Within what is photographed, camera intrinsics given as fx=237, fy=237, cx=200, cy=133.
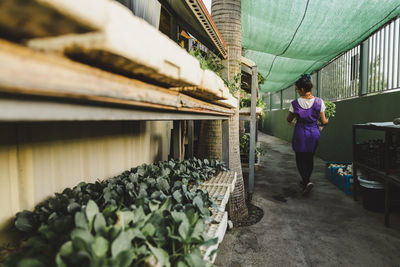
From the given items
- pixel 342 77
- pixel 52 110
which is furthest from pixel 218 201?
pixel 342 77

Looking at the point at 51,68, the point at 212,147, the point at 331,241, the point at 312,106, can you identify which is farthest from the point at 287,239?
the point at 51,68

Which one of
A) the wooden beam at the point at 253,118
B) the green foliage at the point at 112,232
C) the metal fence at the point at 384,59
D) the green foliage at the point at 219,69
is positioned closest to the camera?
the green foliage at the point at 112,232

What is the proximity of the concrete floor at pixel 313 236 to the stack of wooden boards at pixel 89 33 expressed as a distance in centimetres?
196

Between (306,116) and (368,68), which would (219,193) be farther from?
(368,68)

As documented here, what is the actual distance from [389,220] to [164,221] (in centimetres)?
290

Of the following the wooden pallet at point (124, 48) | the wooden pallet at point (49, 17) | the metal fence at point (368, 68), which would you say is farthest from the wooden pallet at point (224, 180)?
the metal fence at point (368, 68)

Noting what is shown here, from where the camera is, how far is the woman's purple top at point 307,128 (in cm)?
320

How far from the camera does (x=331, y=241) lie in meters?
2.23

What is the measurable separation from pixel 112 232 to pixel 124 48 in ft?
1.54

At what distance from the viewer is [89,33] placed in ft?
1.21

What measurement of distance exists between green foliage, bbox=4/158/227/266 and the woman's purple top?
8.61ft

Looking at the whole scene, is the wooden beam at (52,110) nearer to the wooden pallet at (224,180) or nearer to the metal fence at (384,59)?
the wooden pallet at (224,180)

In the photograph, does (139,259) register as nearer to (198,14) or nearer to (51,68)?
(51,68)

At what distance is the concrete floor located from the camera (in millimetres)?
1977
